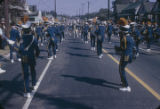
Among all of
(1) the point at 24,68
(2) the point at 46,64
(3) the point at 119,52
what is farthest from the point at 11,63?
(3) the point at 119,52

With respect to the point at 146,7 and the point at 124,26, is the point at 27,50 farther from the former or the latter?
the point at 146,7

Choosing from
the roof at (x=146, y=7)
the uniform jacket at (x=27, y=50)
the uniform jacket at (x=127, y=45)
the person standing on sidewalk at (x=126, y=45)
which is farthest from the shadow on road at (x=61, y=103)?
the roof at (x=146, y=7)

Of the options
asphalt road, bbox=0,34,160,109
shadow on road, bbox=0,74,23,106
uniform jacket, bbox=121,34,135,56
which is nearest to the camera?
asphalt road, bbox=0,34,160,109

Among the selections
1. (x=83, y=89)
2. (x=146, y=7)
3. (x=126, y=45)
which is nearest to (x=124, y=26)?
(x=126, y=45)

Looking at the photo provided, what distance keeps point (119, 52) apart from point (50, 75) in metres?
3.14

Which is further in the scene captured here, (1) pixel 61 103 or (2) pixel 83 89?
(2) pixel 83 89

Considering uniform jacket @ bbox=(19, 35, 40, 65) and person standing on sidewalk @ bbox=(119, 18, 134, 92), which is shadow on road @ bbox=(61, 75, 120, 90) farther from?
uniform jacket @ bbox=(19, 35, 40, 65)

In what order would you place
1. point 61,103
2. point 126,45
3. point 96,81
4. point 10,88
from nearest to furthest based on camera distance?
1. point 61,103
2. point 126,45
3. point 10,88
4. point 96,81

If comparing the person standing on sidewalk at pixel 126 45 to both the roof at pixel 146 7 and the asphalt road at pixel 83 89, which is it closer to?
the asphalt road at pixel 83 89

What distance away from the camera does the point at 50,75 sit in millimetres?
9102

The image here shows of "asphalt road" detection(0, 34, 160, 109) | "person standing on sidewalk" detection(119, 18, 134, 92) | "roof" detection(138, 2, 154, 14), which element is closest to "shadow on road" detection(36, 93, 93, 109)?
"asphalt road" detection(0, 34, 160, 109)

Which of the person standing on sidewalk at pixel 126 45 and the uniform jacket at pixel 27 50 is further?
the person standing on sidewalk at pixel 126 45

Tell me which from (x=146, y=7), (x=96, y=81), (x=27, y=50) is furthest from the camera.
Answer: (x=146, y=7)

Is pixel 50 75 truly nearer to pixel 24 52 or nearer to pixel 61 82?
pixel 61 82
